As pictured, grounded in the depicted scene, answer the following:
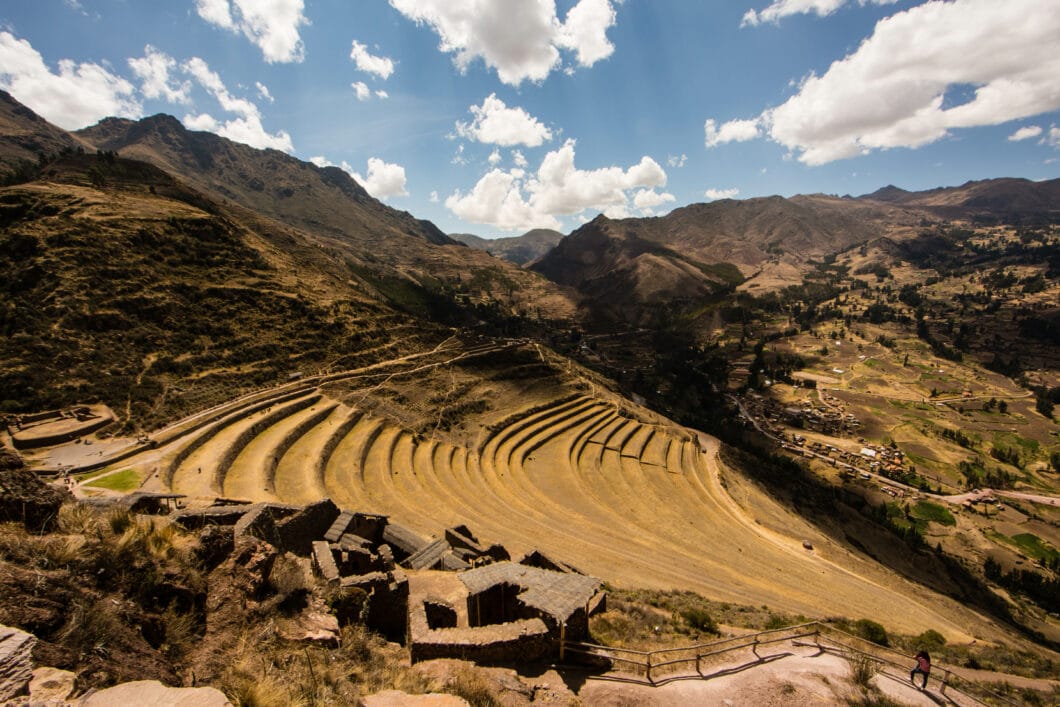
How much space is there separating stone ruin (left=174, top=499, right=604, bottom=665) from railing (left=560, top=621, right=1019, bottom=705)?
85 centimetres

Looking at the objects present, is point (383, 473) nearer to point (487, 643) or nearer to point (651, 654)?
point (487, 643)

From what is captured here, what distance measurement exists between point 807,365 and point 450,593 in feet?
528

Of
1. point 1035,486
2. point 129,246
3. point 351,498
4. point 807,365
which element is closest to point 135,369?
point 129,246

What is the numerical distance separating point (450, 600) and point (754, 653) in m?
9.46

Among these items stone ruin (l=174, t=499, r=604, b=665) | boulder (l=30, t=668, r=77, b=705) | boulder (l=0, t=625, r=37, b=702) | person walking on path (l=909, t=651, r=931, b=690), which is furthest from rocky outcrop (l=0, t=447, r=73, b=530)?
person walking on path (l=909, t=651, r=931, b=690)

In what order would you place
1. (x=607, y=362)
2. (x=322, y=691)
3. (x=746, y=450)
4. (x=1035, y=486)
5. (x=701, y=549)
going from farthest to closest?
(x=607, y=362) < (x=1035, y=486) < (x=746, y=450) < (x=701, y=549) < (x=322, y=691)

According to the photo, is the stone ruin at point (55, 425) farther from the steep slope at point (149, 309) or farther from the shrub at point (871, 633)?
the shrub at point (871, 633)

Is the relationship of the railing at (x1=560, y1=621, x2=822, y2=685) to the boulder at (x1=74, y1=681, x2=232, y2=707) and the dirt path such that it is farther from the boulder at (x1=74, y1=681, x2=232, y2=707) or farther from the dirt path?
the boulder at (x1=74, y1=681, x2=232, y2=707)

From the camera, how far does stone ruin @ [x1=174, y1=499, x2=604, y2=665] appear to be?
11109mm

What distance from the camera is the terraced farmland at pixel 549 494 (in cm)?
3016

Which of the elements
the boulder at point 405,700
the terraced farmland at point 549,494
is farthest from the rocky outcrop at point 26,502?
the terraced farmland at point 549,494

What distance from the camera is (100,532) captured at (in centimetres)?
734

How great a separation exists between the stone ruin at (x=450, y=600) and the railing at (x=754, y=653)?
0.85m

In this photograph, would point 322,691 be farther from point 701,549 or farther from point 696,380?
point 696,380
